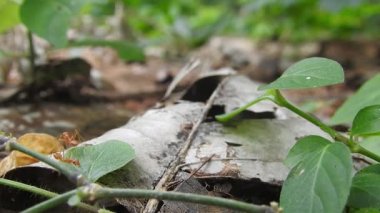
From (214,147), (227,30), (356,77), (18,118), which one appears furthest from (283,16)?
(214,147)

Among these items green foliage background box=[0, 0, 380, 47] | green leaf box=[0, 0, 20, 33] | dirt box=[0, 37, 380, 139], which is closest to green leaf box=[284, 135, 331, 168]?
dirt box=[0, 37, 380, 139]

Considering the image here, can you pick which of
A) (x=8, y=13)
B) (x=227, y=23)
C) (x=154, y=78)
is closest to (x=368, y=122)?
(x=8, y=13)

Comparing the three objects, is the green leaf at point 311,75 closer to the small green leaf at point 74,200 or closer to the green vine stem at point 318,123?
the green vine stem at point 318,123

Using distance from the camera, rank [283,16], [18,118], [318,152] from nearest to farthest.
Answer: [318,152], [18,118], [283,16]

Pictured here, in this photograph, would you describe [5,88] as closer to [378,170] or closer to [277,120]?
[277,120]

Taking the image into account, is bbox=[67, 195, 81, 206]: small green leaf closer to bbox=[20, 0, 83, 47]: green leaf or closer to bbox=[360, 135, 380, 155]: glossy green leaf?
bbox=[360, 135, 380, 155]: glossy green leaf

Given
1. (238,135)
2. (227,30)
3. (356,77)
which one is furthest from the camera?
A: (227,30)
